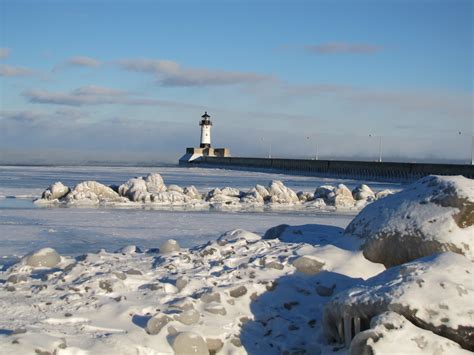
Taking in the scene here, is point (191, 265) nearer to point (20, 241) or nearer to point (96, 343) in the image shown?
point (96, 343)

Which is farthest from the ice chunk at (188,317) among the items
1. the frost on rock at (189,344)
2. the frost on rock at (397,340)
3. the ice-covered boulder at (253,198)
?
the ice-covered boulder at (253,198)

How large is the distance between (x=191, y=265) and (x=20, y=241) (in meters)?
3.85

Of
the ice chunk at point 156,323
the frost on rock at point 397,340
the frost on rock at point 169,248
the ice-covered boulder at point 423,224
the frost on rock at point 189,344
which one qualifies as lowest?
the frost on rock at point 189,344

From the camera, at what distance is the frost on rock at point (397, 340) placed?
377 cm

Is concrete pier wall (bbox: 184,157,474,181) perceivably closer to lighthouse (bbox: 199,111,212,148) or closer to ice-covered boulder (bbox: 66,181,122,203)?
lighthouse (bbox: 199,111,212,148)

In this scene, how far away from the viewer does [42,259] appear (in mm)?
6004

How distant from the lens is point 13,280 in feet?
17.6

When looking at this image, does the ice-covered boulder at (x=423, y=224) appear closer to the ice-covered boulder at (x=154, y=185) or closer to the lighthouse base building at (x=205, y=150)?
the ice-covered boulder at (x=154, y=185)

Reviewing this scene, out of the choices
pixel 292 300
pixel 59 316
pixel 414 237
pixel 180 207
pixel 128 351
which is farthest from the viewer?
pixel 180 207

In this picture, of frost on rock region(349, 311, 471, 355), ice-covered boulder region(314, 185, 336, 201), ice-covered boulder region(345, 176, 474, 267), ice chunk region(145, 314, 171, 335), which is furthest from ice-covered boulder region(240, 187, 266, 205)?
frost on rock region(349, 311, 471, 355)

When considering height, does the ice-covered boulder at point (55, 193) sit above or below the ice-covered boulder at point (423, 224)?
below

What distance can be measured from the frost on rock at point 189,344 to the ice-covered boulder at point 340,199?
12437 millimetres

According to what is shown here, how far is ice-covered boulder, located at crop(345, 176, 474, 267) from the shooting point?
217 inches

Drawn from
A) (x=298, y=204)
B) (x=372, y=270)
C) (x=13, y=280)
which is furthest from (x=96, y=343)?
(x=298, y=204)
